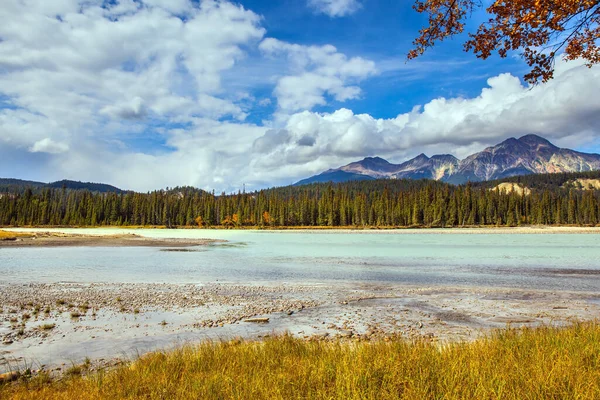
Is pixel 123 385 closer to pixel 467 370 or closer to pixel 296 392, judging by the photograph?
pixel 296 392

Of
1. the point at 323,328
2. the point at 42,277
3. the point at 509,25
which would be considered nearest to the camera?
the point at 509,25

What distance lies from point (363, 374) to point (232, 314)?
29.5ft

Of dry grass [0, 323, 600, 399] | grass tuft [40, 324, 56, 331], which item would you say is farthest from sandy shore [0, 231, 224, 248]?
dry grass [0, 323, 600, 399]

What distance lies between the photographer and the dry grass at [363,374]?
205 inches

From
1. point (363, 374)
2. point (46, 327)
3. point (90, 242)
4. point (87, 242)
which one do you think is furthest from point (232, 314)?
point (87, 242)

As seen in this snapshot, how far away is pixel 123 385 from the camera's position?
6.12 meters

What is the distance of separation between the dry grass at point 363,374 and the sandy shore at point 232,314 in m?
2.52

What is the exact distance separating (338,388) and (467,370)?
223 cm

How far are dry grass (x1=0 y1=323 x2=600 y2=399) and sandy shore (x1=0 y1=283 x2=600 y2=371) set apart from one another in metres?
2.52

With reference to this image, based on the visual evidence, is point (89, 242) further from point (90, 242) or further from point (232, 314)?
point (232, 314)

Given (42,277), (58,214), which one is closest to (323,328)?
(42,277)

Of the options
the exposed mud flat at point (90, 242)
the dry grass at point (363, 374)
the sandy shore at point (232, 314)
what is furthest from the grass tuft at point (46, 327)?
the exposed mud flat at point (90, 242)

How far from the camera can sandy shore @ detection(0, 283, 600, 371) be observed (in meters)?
10.4

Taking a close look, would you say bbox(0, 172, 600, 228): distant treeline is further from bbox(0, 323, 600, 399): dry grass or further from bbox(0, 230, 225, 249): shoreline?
bbox(0, 323, 600, 399): dry grass
